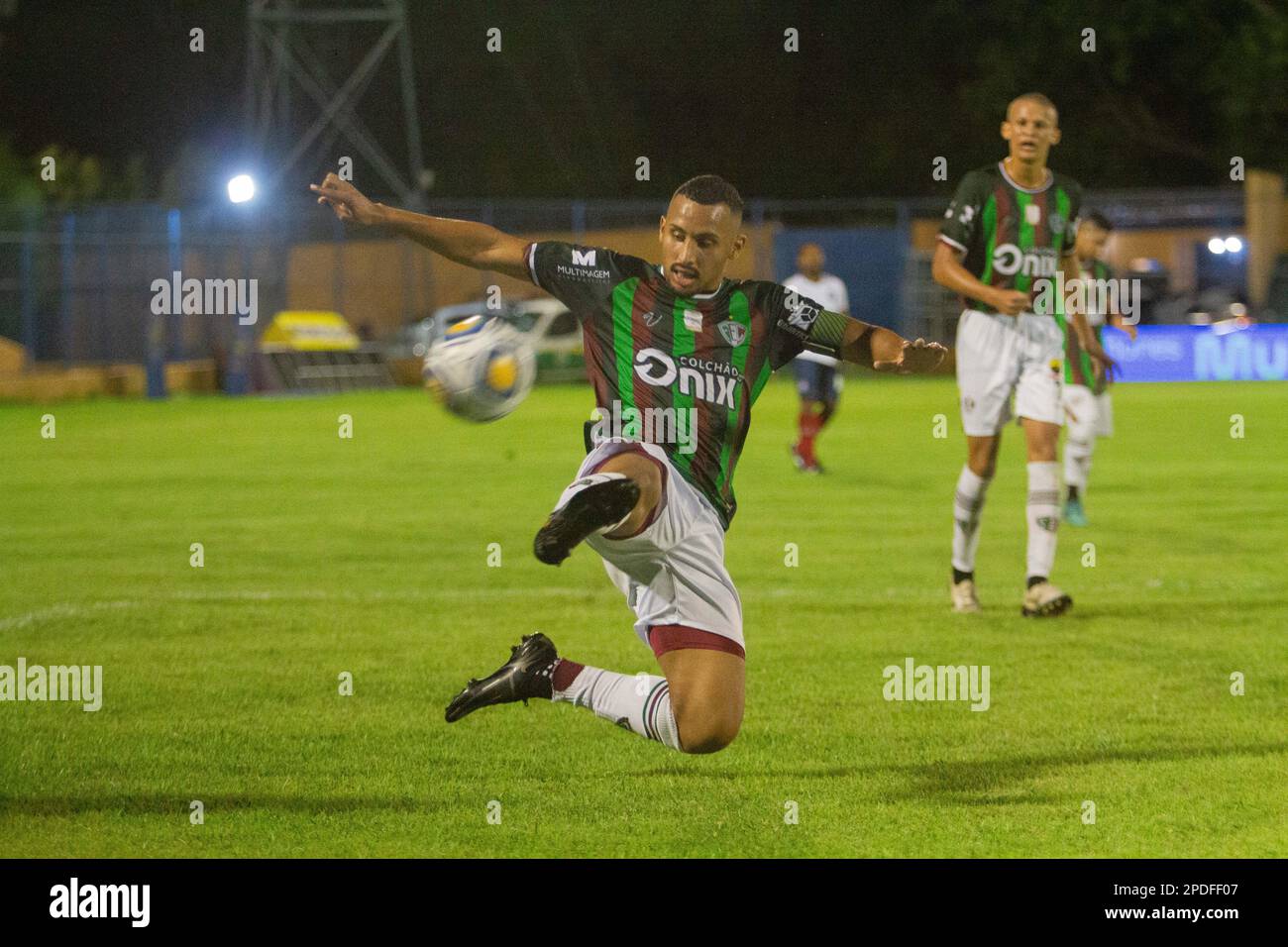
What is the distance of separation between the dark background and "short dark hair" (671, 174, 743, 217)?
37327 mm

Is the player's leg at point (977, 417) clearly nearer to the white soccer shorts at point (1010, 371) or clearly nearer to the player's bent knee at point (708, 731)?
the white soccer shorts at point (1010, 371)

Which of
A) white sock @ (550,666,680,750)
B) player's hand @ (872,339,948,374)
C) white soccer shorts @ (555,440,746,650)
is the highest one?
player's hand @ (872,339,948,374)

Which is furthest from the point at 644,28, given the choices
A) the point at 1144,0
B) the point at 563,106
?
the point at 1144,0

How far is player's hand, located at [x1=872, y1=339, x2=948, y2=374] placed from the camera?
17.1 ft

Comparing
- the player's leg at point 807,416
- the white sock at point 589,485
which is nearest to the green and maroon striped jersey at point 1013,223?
the white sock at point 589,485

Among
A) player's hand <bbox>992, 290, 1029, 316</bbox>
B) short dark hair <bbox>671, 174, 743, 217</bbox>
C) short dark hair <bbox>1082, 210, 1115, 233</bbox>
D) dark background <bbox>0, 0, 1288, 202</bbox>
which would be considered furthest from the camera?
dark background <bbox>0, 0, 1288, 202</bbox>

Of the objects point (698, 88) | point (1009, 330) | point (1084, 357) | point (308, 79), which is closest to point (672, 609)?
point (1009, 330)

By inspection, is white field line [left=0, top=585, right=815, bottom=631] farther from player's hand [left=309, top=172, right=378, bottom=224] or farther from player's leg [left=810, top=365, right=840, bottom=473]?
player's leg [left=810, top=365, right=840, bottom=473]

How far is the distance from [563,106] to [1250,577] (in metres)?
35.7

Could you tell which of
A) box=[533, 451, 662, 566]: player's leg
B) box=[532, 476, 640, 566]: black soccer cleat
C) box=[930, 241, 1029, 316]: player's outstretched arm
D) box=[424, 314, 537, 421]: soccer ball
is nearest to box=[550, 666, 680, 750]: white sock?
box=[533, 451, 662, 566]: player's leg

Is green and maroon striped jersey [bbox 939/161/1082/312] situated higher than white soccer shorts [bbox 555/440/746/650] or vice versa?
green and maroon striped jersey [bbox 939/161/1082/312]

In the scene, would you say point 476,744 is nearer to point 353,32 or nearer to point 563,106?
point 353,32

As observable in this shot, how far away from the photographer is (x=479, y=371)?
5.38 m

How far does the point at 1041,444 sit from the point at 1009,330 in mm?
580
